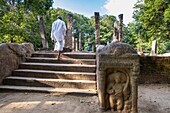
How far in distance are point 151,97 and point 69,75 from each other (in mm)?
2126

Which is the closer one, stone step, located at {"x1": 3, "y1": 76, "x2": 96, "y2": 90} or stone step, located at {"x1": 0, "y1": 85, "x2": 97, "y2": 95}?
stone step, located at {"x1": 0, "y1": 85, "x2": 97, "y2": 95}

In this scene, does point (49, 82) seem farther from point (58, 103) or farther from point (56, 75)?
point (58, 103)

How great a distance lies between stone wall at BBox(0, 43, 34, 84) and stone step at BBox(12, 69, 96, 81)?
240 mm

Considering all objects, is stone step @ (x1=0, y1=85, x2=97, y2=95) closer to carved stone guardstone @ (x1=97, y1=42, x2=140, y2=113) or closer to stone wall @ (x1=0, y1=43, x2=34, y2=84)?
stone wall @ (x1=0, y1=43, x2=34, y2=84)

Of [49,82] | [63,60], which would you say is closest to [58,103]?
[49,82]

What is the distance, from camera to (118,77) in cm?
315

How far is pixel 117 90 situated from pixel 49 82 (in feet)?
7.08

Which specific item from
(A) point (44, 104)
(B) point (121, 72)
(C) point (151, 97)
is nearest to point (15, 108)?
(A) point (44, 104)

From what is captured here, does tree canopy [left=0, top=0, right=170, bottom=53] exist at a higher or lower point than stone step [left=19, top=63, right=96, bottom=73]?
higher

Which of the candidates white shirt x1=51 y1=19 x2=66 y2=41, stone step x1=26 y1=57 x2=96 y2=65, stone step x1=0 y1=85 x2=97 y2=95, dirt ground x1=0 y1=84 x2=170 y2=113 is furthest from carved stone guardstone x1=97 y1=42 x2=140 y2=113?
white shirt x1=51 y1=19 x2=66 y2=41

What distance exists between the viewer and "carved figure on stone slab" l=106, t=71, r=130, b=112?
10.3 ft

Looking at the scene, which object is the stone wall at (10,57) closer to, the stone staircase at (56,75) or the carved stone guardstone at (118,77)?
the stone staircase at (56,75)

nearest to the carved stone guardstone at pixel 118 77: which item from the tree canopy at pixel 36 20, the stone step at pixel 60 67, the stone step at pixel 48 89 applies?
the stone step at pixel 48 89

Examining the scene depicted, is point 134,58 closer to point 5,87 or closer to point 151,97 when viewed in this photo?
point 151,97
